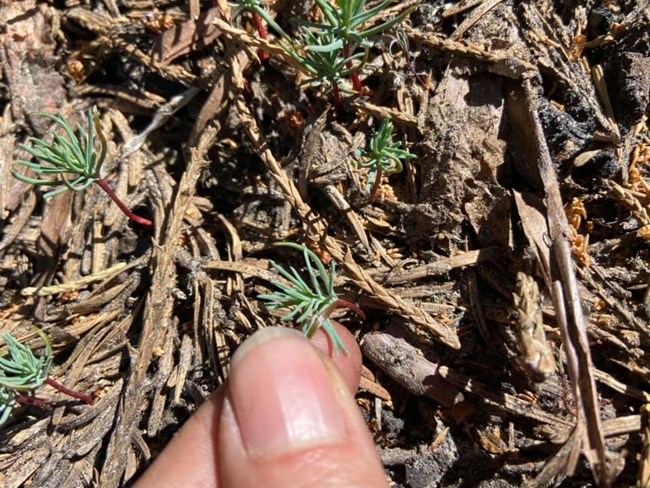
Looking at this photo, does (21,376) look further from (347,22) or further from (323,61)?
(347,22)

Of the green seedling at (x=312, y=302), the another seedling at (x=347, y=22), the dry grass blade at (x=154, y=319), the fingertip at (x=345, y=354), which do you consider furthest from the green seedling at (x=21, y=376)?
the another seedling at (x=347, y=22)

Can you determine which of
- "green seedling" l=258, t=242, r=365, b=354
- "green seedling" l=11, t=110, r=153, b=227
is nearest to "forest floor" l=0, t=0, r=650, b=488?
"green seedling" l=258, t=242, r=365, b=354

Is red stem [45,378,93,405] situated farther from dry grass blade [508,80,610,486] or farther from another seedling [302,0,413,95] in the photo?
dry grass blade [508,80,610,486]

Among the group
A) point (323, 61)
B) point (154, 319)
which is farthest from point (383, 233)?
point (154, 319)

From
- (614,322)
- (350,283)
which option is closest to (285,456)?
(350,283)

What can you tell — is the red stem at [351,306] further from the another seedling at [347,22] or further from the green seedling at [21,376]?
the green seedling at [21,376]

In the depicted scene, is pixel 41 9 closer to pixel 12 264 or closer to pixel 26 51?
pixel 26 51
